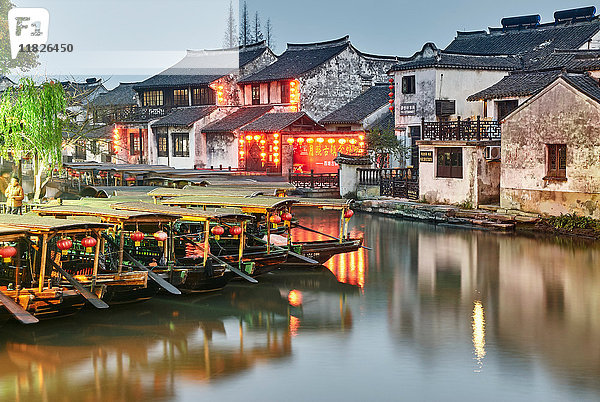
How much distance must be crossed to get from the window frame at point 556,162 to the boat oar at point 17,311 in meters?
19.3

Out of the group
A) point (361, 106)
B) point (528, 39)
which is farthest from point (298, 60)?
point (528, 39)

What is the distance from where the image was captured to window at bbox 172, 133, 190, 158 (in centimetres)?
5272

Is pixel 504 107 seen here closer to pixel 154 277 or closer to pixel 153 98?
A: pixel 154 277

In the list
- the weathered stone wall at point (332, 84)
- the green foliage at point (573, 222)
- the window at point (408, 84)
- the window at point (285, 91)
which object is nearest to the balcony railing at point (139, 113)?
the window at point (285, 91)

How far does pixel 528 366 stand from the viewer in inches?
572

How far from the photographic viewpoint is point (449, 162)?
33500 mm

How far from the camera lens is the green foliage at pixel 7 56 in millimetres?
60625

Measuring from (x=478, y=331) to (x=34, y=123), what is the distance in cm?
1670

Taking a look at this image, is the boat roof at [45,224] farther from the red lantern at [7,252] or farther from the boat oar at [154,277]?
the boat oar at [154,277]

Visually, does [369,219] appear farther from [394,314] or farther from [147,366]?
[147,366]

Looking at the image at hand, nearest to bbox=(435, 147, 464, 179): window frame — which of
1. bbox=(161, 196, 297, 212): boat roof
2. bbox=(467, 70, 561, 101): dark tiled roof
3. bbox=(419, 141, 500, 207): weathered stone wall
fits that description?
bbox=(419, 141, 500, 207): weathered stone wall

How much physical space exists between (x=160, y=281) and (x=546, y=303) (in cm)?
873

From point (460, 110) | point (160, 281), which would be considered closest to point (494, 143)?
point (460, 110)

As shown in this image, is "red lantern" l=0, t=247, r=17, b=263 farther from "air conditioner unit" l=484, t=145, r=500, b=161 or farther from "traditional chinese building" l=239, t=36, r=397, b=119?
"traditional chinese building" l=239, t=36, r=397, b=119
